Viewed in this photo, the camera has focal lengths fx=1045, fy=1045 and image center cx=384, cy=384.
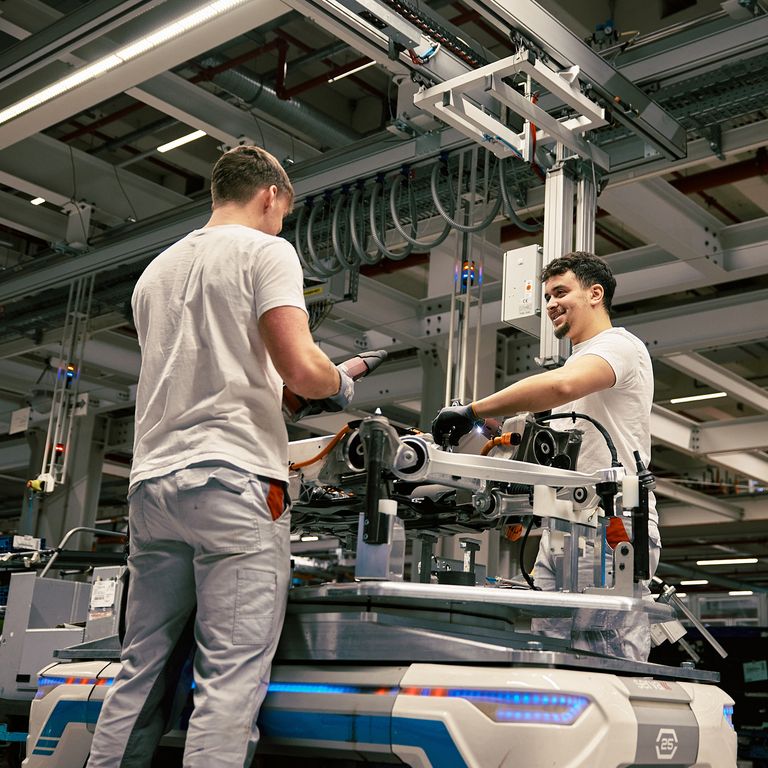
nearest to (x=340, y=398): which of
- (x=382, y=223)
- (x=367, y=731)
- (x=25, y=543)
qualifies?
(x=367, y=731)

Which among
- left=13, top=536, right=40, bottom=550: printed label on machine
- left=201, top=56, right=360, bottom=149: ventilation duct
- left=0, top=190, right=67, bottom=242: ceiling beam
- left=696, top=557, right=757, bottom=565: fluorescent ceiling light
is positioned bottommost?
left=13, top=536, right=40, bottom=550: printed label on machine

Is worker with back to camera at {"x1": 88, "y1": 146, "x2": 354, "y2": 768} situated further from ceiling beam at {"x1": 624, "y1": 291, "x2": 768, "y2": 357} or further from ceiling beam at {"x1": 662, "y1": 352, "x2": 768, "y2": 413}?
ceiling beam at {"x1": 662, "y1": 352, "x2": 768, "y2": 413}

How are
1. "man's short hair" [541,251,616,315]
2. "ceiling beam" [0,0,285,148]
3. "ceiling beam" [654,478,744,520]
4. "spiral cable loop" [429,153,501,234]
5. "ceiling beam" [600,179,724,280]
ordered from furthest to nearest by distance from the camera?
1. "ceiling beam" [654,478,744,520]
2. "ceiling beam" [600,179,724,280]
3. "spiral cable loop" [429,153,501,234]
4. "ceiling beam" [0,0,285,148]
5. "man's short hair" [541,251,616,315]

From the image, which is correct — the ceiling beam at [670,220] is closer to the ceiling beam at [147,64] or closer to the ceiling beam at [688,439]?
the ceiling beam at [147,64]

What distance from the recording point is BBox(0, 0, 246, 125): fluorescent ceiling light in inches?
158

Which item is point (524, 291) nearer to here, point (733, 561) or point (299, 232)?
point (299, 232)

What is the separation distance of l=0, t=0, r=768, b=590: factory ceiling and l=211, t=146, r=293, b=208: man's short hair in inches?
64.8

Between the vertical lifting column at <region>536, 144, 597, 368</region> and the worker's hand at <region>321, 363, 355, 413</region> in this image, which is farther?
the vertical lifting column at <region>536, 144, 597, 368</region>

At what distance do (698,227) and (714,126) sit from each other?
3.62 feet

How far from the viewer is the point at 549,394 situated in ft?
7.74

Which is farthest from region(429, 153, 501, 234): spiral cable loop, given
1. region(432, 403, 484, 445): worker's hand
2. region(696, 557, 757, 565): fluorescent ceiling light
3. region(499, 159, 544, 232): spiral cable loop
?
region(696, 557, 757, 565): fluorescent ceiling light

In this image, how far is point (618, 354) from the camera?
2.54 metres

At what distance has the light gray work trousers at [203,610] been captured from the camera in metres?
1.82

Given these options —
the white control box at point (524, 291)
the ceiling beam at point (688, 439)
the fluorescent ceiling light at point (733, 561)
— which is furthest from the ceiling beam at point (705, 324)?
the fluorescent ceiling light at point (733, 561)
